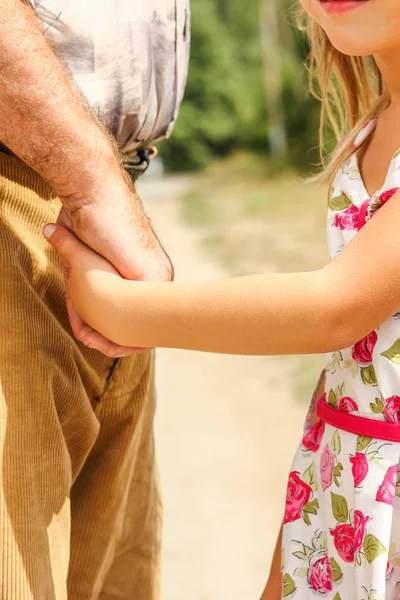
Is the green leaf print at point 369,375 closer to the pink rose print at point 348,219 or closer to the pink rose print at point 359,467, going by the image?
the pink rose print at point 359,467

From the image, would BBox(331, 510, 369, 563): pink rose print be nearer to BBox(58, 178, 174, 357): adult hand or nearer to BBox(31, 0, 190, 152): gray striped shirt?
BBox(58, 178, 174, 357): adult hand

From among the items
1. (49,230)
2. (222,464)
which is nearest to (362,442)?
(49,230)

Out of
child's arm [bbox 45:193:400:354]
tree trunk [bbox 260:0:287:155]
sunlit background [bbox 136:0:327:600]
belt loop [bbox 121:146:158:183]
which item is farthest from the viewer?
tree trunk [bbox 260:0:287:155]

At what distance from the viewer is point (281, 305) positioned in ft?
4.56

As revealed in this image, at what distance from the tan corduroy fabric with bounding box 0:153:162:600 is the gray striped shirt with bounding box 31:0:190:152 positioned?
0.20 meters

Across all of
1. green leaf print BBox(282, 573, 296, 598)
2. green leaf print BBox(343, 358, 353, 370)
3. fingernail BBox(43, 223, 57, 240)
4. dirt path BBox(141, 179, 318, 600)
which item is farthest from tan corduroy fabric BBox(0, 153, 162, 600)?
dirt path BBox(141, 179, 318, 600)

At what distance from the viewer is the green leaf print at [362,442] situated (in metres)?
1.47

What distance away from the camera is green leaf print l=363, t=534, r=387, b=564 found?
1.41 meters

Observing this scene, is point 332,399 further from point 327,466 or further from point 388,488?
point 388,488

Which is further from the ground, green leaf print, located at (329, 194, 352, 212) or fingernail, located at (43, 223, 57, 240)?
green leaf print, located at (329, 194, 352, 212)

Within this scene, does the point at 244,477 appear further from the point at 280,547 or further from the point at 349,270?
the point at 349,270

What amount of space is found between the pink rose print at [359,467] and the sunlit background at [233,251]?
2.28 feet

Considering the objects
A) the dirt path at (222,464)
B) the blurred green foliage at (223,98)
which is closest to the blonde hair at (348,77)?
the dirt path at (222,464)

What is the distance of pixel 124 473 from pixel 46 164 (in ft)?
2.25
